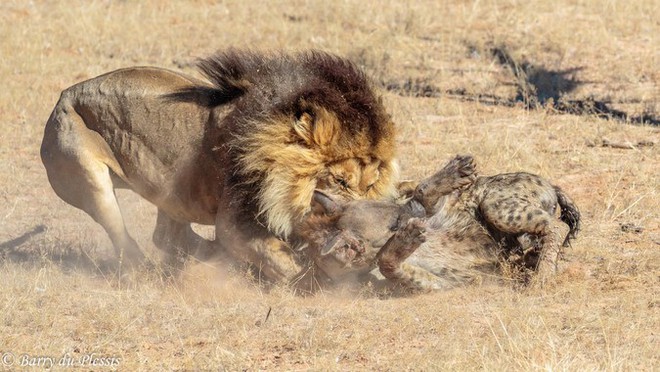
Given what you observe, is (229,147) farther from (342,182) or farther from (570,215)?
(570,215)

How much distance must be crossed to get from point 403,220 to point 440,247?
18.1 inches

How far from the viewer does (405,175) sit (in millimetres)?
8836

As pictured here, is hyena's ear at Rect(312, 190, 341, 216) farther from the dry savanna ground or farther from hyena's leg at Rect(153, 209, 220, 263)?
hyena's leg at Rect(153, 209, 220, 263)

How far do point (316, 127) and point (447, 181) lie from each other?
0.87 meters

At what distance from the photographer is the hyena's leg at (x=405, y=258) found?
5680mm

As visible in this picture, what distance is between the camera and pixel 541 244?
6133mm

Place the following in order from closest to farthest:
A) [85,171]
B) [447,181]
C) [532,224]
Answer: [447,181] < [532,224] < [85,171]

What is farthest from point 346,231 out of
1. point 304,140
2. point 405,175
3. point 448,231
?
point 405,175

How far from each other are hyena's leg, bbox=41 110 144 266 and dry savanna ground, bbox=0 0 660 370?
11.4 inches

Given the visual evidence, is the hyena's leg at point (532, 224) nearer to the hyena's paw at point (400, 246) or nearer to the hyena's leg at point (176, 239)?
the hyena's paw at point (400, 246)

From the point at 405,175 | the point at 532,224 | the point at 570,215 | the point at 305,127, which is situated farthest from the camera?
the point at 405,175

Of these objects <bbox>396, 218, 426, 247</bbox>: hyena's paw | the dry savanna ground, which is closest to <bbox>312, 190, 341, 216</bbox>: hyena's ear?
<bbox>396, 218, 426, 247</bbox>: hyena's paw

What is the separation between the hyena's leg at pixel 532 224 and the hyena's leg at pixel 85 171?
2.36 meters

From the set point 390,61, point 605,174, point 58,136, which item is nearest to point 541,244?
point 605,174
